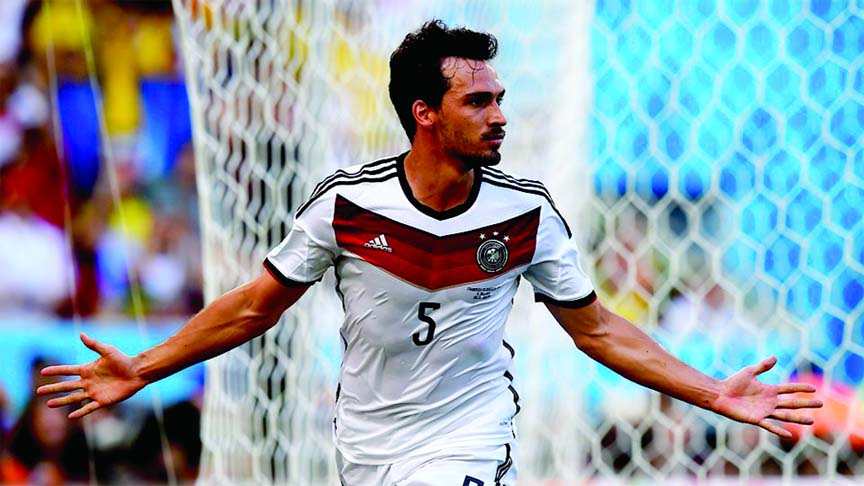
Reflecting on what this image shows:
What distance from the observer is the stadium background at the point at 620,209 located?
6211 mm

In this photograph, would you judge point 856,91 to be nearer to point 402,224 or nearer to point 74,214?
point 402,224

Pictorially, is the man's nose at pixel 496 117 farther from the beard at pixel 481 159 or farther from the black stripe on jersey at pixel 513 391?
the black stripe on jersey at pixel 513 391

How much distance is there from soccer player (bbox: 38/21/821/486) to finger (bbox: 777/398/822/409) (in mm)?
26

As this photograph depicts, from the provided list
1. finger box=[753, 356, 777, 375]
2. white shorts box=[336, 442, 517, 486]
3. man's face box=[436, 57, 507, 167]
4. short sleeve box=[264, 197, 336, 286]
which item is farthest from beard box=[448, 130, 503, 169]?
finger box=[753, 356, 777, 375]

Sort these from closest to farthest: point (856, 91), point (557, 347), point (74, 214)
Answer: point (856, 91) < point (557, 347) < point (74, 214)

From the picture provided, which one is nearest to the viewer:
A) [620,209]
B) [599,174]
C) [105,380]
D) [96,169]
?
[105,380]

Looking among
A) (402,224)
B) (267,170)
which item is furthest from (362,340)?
(267,170)

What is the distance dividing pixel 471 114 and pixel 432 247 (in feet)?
1.19

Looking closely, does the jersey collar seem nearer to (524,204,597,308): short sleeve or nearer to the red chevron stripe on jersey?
the red chevron stripe on jersey

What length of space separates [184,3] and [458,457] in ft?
10.5

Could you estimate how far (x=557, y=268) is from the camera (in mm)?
3648

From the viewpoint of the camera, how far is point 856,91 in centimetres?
562

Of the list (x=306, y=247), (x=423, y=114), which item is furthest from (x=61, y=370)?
(x=423, y=114)

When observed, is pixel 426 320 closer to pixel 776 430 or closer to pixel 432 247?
pixel 432 247
